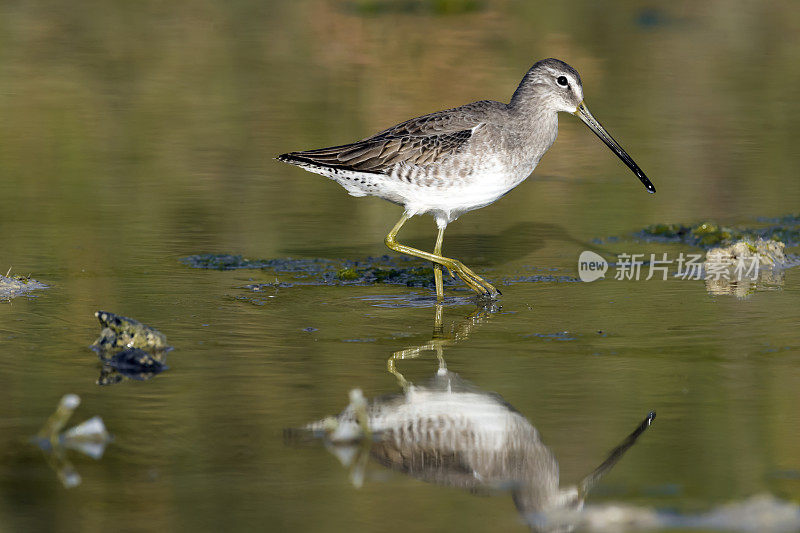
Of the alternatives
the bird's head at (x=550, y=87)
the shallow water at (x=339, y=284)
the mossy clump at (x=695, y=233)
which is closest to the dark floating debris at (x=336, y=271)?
the shallow water at (x=339, y=284)

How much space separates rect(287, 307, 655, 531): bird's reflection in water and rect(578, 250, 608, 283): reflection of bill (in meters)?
2.97

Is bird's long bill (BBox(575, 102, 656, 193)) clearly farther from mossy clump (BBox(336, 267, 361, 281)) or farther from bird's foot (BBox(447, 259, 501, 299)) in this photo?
mossy clump (BBox(336, 267, 361, 281))

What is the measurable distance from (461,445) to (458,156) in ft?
11.3

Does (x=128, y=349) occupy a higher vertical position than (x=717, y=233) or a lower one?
lower

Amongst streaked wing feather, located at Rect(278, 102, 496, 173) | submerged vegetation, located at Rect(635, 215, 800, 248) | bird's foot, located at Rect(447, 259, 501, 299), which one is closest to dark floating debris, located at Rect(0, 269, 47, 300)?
streaked wing feather, located at Rect(278, 102, 496, 173)

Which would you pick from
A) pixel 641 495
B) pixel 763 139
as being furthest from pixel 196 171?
pixel 641 495

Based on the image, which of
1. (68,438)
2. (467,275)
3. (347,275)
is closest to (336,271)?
(347,275)

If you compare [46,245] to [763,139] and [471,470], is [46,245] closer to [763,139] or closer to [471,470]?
[471,470]

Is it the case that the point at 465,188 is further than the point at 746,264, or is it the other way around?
the point at 746,264

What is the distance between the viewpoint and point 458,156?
9.16m

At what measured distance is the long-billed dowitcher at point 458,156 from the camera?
30.1 feet

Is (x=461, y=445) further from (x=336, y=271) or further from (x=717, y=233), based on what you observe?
(x=717, y=233)

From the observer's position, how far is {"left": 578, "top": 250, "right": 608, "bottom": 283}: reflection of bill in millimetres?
9594

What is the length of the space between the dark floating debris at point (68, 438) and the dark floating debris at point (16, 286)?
291 cm
